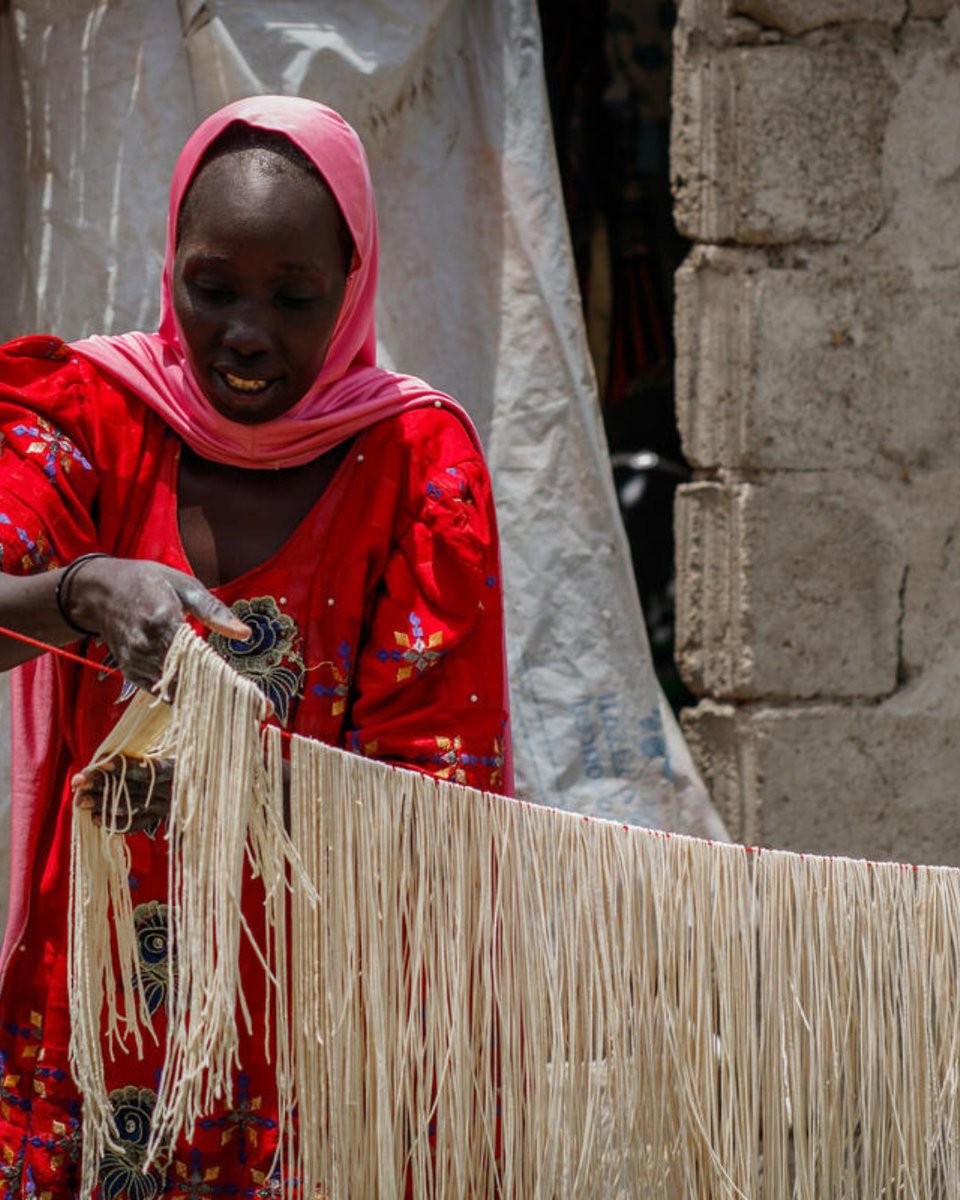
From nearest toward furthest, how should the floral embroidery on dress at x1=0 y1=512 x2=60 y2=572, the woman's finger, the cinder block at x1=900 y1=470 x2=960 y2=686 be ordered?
the woman's finger → the floral embroidery on dress at x1=0 y1=512 x2=60 y2=572 → the cinder block at x1=900 y1=470 x2=960 y2=686

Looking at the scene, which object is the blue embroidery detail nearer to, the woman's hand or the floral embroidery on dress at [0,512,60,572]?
the floral embroidery on dress at [0,512,60,572]

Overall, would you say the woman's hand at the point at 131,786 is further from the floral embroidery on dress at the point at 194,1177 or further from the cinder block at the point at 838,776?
the cinder block at the point at 838,776

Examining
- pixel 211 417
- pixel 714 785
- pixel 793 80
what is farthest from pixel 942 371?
pixel 211 417

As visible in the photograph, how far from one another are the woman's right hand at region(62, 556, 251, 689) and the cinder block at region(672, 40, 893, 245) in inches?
75.2

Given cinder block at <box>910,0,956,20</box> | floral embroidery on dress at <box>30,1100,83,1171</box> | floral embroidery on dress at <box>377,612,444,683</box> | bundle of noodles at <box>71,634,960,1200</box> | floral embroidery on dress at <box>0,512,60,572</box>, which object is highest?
cinder block at <box>910,0,956,20</box>

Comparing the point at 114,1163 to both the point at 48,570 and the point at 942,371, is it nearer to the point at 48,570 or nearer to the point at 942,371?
the point at 48,570

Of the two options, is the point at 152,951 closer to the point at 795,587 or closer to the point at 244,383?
the point at 244,383

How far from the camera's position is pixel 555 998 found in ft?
6.00

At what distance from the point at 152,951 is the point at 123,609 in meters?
0.53

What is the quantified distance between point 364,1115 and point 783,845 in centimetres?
167

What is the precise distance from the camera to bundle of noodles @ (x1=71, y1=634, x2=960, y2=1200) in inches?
69.6

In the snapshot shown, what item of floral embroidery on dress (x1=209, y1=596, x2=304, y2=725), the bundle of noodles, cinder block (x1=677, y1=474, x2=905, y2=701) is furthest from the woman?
cinder block (x1=677, y1=474, x2=905, y2=701)

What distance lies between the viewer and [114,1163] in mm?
1957

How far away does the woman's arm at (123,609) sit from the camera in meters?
1.61
